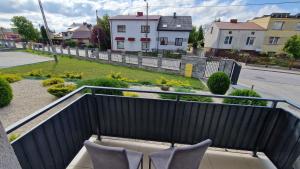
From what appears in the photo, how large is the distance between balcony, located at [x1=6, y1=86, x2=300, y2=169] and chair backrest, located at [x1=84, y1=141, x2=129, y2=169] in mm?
723

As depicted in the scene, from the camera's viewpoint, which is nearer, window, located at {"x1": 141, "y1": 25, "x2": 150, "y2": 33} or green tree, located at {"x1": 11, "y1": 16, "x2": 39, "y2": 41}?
window, located at {"x1": 141, "y1": 25, "x2": 150, "y2": 33}

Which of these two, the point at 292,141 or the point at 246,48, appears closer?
the point at 292,141

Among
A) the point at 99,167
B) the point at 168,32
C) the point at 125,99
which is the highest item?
the point at 168,32

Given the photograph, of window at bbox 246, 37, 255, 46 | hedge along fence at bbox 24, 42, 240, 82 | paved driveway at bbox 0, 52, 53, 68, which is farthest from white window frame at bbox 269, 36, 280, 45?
paved driveway at bbox 0, 52, 53, 68

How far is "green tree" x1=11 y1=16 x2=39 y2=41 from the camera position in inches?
1302

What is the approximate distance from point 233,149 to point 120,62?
13188 millimetres

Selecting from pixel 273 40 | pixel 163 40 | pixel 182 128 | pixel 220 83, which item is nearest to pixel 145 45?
pixel 163 40

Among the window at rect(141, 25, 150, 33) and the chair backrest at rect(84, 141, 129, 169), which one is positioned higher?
the window at rect(141, 25, 150, 33)

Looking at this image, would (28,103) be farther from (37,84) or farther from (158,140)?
(158,140)

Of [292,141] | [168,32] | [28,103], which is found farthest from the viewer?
[168,32]

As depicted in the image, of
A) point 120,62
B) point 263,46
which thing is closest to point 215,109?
point 120,62

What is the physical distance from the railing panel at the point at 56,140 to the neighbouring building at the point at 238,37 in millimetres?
25748

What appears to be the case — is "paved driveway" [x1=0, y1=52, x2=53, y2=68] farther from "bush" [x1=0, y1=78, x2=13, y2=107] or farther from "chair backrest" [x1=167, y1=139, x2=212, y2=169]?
"chair backrest" [x1=167, y1=139, x2=212, y2=169]

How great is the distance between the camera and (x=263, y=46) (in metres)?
23.1
